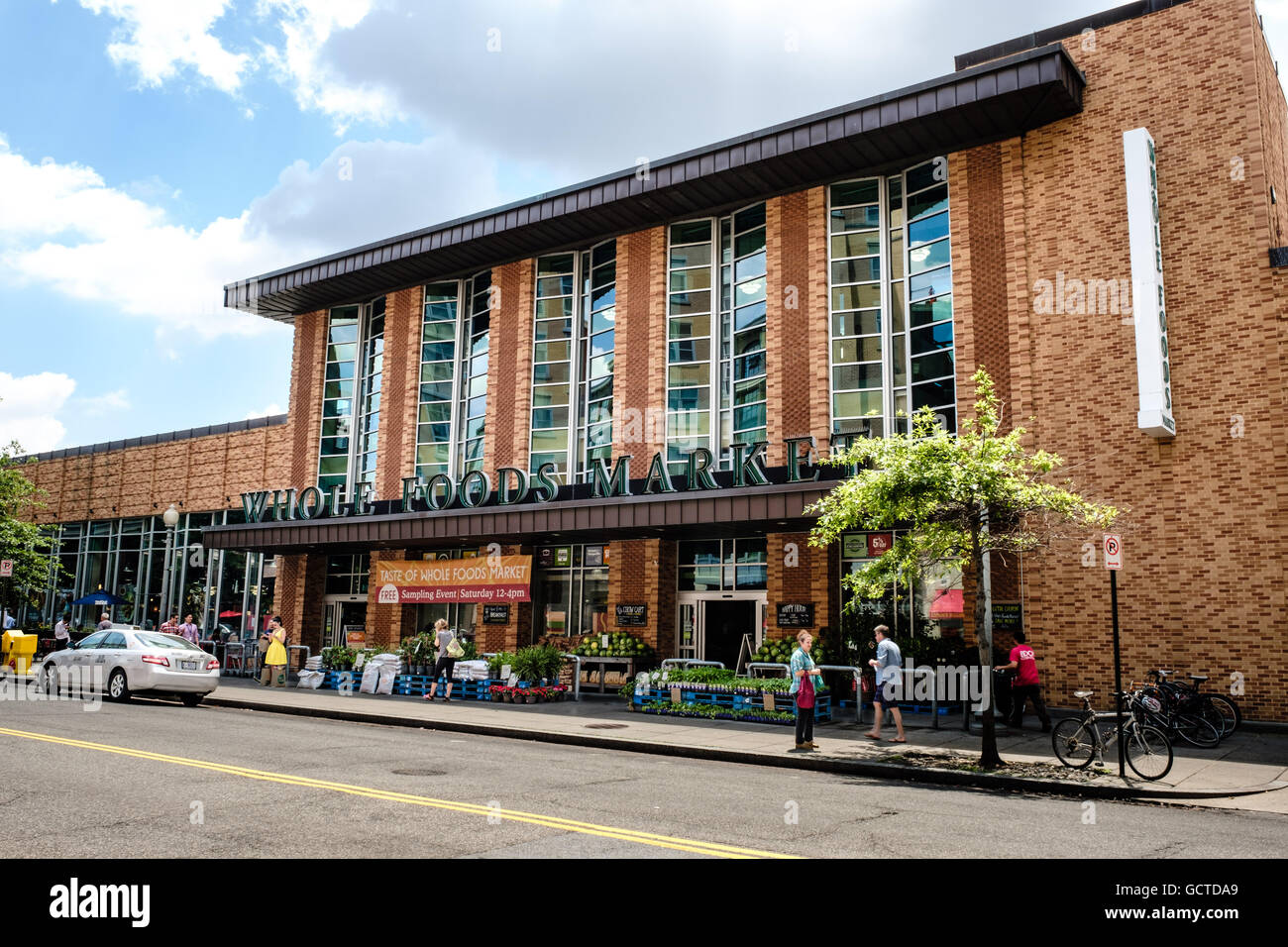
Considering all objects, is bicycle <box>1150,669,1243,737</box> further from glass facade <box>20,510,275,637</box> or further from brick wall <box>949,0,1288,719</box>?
glass facade <box>20,510,275,637</box>

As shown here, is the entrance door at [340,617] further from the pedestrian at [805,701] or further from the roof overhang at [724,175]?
the pedestrian at [805,701]

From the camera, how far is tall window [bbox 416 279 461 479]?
29.3m

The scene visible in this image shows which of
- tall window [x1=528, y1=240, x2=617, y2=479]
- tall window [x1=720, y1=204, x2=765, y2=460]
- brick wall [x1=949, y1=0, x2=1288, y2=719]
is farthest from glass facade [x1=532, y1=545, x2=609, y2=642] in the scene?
brick wall [x1=949, y1=0, x2=1288, y2=719]

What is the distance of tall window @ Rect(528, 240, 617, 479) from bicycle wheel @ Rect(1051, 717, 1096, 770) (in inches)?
601

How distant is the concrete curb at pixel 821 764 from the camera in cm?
1061

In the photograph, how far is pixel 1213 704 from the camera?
14.3m

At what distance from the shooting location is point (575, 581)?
25.1m

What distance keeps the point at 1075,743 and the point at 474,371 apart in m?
21.5

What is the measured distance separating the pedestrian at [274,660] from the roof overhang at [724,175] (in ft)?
38.6

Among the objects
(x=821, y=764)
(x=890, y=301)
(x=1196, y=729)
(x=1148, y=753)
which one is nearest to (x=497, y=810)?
(x=821, y=764)

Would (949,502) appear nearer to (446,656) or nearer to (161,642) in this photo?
(446,656)
